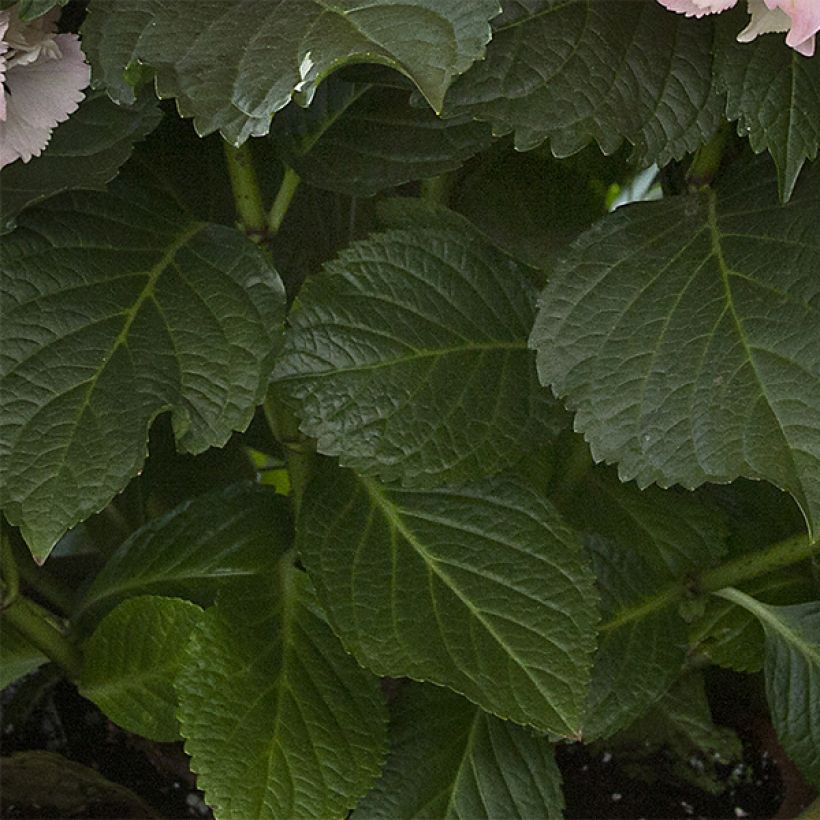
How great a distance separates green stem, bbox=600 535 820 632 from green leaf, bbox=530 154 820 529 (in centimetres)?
18

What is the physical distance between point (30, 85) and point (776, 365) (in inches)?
15.4

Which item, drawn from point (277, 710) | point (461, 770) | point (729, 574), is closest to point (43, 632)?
point (277, 710)

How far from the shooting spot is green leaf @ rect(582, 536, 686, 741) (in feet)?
2.42

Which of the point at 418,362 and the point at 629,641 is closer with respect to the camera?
the point at 418,362

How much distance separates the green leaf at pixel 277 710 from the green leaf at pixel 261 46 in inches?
13.1

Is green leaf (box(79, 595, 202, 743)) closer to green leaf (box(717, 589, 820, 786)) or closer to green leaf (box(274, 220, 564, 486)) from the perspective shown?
green leaf (box(274, 220, 564, 486))

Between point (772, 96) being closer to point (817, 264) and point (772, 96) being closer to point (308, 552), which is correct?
point (817, 264)

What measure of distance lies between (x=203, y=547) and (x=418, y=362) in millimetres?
207

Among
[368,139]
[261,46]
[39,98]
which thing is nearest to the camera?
[261,46]

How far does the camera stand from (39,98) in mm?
590

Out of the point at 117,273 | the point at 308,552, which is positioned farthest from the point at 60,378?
the point at 308,552

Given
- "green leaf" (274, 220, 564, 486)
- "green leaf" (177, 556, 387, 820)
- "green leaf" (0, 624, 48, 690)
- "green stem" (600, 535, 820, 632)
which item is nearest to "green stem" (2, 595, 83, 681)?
"green leaf" (0, 624, 48, 690)

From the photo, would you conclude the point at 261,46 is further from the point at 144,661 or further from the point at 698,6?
the point at 144,661

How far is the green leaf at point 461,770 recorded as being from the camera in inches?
29.5
